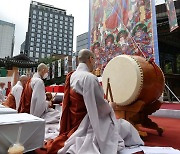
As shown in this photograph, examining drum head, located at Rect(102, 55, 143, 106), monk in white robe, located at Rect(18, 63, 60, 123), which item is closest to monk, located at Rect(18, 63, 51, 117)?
monk in white robe, located at Rect(18, 63, 60, 123)

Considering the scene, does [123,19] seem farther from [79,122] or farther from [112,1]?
[79,122]

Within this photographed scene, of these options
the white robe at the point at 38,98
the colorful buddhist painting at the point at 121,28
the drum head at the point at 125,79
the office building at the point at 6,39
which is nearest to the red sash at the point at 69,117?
the drum head at the point at 125,79

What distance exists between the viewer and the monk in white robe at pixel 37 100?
103 inches

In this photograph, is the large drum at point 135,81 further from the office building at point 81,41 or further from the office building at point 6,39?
the office building at point 81,41

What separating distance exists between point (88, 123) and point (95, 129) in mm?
120

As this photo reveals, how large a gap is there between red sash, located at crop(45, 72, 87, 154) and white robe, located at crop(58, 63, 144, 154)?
0.20 ft

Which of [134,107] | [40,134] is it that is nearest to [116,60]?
[134,107]

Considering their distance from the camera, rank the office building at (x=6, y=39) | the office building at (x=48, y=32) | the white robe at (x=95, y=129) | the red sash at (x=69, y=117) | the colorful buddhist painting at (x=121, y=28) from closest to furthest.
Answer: the white robe at (x=95, y=129), the red sash at (x=69, y=117), the colorful buddhist painting at (x=121, y=28), the office building at (x=6, y=39), the office building at (x=48, y=32)

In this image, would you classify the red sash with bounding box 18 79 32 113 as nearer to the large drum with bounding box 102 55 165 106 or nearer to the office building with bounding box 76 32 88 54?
the large drum with bounding box 102 55 165 106

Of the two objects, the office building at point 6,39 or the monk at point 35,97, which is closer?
the monk at point 35,97

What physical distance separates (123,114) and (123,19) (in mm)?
5130

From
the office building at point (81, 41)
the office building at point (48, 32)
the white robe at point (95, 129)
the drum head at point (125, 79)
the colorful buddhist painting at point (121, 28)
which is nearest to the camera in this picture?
the white robe at point (95, 129)

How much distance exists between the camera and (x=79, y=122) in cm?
151

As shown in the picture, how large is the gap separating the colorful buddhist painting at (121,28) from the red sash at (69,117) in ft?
10.2
